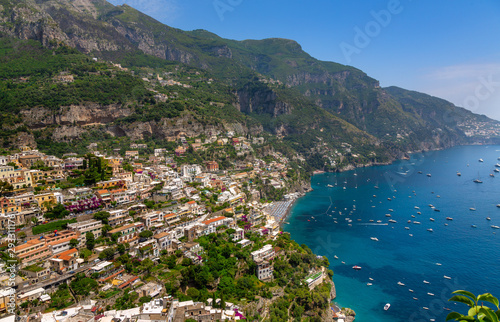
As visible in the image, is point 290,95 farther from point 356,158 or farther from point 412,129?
point 412,129

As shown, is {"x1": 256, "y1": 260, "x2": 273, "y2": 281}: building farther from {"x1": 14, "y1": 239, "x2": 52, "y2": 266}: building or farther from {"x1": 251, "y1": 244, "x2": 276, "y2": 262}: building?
{"x1": 14, "y1": 239, "x2": 52, "y2": 266}: building

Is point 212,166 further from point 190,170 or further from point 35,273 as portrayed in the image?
point 35,273

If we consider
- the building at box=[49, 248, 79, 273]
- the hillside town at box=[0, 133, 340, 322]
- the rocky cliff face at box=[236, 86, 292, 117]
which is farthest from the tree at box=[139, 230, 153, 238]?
the rocky cliff face at box=[236, 86, 292, 117]

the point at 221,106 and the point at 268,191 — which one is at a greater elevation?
the point at 221,106

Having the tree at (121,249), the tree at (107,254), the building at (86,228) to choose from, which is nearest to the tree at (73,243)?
the building at (86,228)

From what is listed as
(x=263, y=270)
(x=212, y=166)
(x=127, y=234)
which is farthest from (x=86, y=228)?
(x=212, y=166)

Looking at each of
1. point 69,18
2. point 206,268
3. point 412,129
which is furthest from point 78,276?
point 412,129
